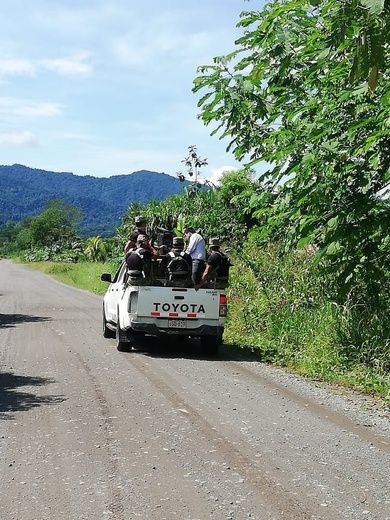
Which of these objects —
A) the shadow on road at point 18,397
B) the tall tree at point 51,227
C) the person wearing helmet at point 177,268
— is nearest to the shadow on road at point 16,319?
the person wearing helmet at point 177,268

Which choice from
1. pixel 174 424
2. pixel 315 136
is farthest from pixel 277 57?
pixel 174 424

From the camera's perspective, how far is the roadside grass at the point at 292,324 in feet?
32.2

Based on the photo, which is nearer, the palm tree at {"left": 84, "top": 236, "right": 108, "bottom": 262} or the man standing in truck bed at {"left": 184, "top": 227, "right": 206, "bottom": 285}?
the man standing in truck bed at {"left": 184, "top": 227, "right": 206, "bottom": 285}

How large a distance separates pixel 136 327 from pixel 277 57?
234 inches

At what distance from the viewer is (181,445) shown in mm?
6090

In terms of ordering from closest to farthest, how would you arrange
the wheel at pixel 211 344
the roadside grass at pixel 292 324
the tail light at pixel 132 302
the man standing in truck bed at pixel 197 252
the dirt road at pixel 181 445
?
the dirt road at pixel 181 445, the roadside grass at pixel 292 324, the tail light at pixel 132 302, the wheel at pixel 211 344, the man standing in truck bed at pixel 197 252

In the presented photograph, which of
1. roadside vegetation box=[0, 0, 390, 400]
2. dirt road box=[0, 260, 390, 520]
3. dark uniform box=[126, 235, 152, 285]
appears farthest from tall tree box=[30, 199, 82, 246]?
dirt road box=[0, 260, 390, 520]

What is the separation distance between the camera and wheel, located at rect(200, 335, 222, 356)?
12.0 meters

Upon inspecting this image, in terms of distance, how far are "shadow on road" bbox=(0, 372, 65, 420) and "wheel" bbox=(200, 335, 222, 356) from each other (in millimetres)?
3614

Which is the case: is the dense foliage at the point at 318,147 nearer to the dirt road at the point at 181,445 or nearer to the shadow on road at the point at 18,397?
the dirt road at the point at 181,445

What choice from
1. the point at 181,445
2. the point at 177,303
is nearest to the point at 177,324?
the point at 177,303

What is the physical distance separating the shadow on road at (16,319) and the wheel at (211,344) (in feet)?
20.4

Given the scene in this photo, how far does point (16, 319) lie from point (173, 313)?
24.5 feet

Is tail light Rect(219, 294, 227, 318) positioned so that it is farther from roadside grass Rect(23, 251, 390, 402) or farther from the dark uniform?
the dark uniform
